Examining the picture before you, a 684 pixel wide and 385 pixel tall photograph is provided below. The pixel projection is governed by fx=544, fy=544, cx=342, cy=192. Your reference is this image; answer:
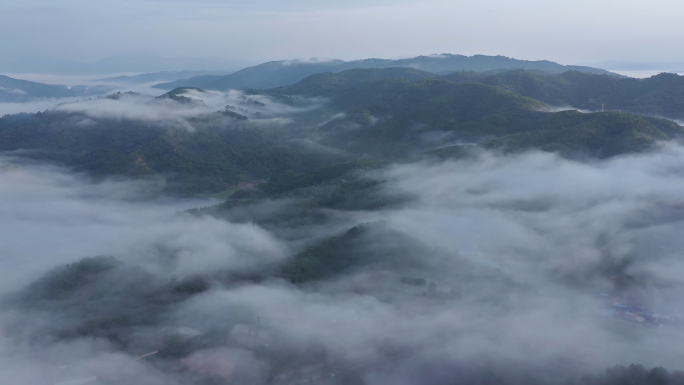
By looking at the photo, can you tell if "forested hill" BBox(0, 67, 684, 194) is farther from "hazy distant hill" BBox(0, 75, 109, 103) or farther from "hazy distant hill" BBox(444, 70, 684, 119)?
"hazy distant hill" BBox(0, 75, 109, 103)

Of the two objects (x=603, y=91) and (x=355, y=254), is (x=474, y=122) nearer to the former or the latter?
(x=603, y=91)

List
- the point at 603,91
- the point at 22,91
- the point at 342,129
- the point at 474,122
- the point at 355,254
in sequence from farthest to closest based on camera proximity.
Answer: the point at 22,91 < the point at 342,129 < the point at 603,91 < the point at 474,122 < the point at 355,254

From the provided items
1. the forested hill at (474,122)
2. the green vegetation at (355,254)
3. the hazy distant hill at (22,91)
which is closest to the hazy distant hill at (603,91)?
the forested hill at (474,122)

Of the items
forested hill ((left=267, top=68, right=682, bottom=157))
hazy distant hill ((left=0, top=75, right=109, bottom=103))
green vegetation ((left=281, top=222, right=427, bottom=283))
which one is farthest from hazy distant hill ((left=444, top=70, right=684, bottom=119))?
hazy distant hill ((left=0, top=75, right=109, bottom=103))

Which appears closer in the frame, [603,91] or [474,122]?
[474,122]

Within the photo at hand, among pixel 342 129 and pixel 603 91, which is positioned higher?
pixel 603 91

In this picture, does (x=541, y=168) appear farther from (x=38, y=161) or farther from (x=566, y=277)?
(x=38, y=161)

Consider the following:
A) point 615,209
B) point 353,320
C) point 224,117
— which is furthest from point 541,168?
point 224,117

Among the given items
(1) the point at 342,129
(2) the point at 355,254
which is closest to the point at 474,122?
(1) the point at 342,129

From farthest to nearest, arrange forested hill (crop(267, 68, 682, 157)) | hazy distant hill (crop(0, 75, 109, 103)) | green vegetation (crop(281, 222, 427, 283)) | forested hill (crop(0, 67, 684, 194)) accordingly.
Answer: hazy distant hill (crop(0, 75, 109, 103)) < forested hill (crop(0, 67, 684, 194)) < forested hill (crop(267, 68, 682, 157)) < green vegetation (crop(281, 222, 427, 283))

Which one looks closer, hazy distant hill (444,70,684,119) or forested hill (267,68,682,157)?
forested hill (267,68,682,157)

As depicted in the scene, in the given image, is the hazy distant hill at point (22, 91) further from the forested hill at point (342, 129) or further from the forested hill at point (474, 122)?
the forested hill at point (474, 122)
